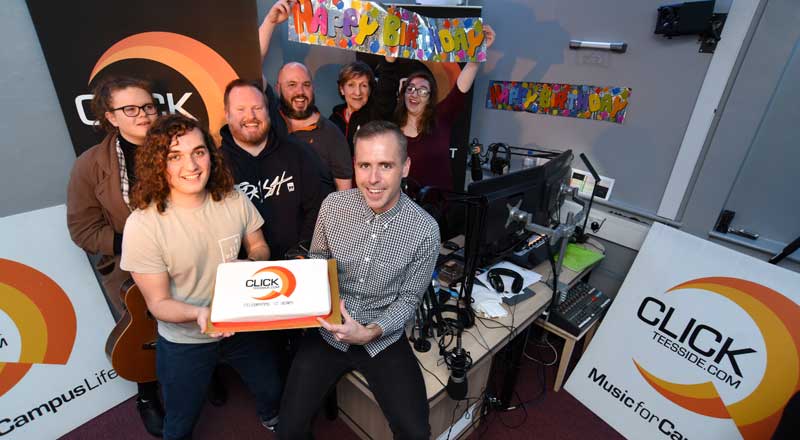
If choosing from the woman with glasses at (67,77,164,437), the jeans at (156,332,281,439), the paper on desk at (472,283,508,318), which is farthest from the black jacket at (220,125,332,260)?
the paper on desk at (472,283,508,318)

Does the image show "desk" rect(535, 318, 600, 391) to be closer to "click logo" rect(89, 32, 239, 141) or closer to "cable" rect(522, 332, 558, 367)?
"cable" rect(522, 332, 558, 367)

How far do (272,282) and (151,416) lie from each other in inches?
58.5

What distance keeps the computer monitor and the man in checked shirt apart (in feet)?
0.90

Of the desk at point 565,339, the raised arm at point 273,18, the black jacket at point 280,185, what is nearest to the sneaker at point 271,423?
the black jacket at point 280,185

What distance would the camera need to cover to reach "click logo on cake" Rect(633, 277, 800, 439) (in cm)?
163

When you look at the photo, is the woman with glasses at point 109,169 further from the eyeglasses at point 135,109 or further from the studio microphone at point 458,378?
the studio microphone at point 458,378

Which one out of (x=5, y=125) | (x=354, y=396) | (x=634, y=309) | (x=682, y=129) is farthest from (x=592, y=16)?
(x=5, y=125)

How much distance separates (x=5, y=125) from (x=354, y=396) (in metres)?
2.14

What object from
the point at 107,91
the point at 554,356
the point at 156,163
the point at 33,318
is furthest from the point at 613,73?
the point at 33,318

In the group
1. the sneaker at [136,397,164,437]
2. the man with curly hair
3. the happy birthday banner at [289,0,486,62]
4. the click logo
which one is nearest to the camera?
the man with curly hair

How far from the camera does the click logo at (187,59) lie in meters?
1.73

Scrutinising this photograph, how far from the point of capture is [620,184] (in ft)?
8.99

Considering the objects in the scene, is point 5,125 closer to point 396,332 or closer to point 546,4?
point 396,332

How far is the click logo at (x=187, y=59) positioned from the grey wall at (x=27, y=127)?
0.25 metres
